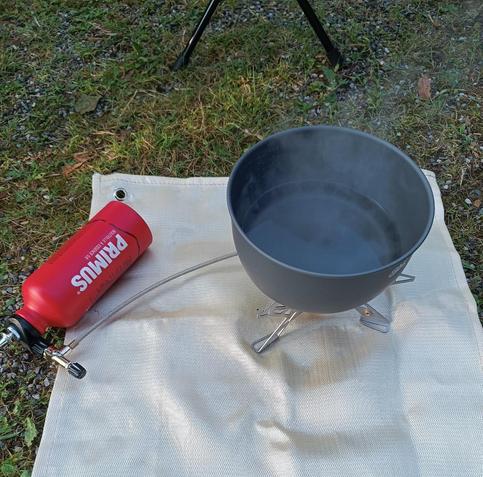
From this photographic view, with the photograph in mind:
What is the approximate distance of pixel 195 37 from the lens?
6.34ft

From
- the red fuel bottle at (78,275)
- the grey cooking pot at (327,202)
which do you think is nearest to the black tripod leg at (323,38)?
the grey cooking pot at (327,202)

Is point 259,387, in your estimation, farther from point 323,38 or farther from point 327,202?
point 323,38

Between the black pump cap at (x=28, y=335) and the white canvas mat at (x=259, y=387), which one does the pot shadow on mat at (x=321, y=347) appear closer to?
the white canvas mat at (x=259, y=387)

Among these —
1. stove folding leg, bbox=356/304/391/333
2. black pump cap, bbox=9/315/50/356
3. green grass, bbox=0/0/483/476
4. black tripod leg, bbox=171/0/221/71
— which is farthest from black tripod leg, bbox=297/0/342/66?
black pump cap, bbox=9/315/50/356

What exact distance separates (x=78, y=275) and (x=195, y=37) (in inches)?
39.5

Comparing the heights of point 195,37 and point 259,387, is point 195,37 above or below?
above

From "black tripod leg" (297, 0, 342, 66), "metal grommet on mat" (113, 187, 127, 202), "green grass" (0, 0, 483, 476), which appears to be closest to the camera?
"metal grommet on mat" (113, 187, 127, 202)

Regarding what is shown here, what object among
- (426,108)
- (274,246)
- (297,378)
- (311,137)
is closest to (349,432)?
(297,378)

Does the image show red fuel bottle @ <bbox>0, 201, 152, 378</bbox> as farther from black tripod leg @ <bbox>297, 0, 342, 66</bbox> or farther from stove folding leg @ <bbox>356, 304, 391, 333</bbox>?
black tripod leg @ <bbox>297, 0, 342, 66</bbox>

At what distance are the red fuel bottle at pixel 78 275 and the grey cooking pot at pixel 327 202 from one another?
13.8 inches

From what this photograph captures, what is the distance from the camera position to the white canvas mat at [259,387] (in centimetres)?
118

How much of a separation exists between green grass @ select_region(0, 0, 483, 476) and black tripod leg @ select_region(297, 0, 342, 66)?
0.13 feet

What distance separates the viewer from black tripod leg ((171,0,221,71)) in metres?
1.87

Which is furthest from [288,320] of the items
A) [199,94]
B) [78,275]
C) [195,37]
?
[195,37]
